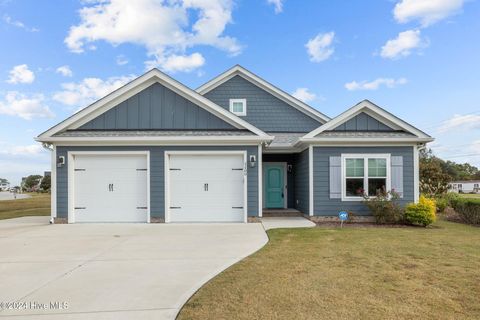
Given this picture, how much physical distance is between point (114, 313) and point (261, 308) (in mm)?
1672

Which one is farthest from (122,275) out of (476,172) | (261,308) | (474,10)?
(476,172)

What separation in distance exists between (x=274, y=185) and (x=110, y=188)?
22.0ft

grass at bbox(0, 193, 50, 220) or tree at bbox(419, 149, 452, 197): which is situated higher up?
tree at bbox(419, 149, 452, 197)

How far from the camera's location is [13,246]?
7652 mm

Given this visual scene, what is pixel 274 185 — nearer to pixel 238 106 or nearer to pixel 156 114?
pixel 238 106

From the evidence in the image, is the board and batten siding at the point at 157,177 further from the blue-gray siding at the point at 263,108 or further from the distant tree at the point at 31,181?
the distant tree at the point at 31,181

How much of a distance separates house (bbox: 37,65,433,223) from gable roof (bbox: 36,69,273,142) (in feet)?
0.11

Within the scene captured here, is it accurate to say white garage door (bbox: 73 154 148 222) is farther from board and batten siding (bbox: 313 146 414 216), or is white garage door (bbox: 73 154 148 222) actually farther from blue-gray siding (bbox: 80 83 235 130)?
board and batten siding (bbox: 313 146 414 216)

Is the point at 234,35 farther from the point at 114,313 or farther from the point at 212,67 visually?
the point at 114,313

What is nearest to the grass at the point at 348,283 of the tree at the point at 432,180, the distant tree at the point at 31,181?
the tree at the point at 432,180

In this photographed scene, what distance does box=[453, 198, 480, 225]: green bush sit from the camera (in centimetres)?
1188

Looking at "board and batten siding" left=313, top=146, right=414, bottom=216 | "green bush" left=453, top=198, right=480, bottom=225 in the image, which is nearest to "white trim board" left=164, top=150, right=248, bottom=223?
"board and batten siding" left=313, top=146, right=414, bottom=216

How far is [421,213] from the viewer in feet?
34.8

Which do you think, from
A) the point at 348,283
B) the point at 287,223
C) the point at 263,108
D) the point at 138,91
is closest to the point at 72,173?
the point at 138,91
